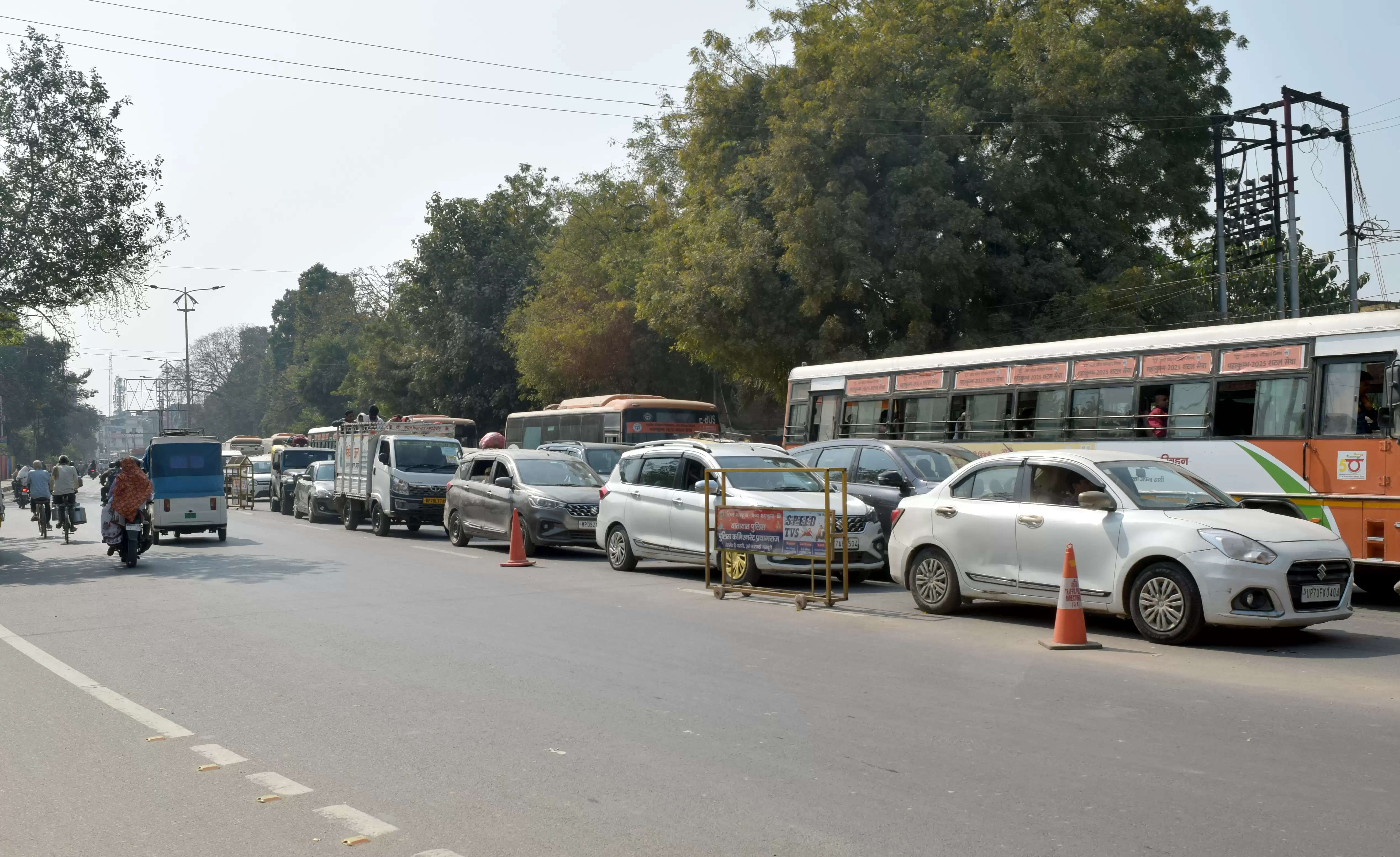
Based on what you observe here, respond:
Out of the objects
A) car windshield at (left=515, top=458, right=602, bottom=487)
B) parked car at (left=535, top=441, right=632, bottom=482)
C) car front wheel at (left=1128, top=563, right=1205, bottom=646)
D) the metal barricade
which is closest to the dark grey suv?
the metal barricade

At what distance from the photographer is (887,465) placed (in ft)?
54.3

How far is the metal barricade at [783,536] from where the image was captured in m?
12.8

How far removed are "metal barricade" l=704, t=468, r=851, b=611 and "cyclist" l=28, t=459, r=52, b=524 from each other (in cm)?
2058

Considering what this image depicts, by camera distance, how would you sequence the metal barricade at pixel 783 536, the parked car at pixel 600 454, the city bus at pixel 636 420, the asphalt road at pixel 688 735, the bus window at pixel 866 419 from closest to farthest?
the asphalt road at pixel 688 735
the metal barricade at pixel 783 536
the bus window at pixel 866 419
the parked car at pixel 600 454
the city bus at pixel 636 420

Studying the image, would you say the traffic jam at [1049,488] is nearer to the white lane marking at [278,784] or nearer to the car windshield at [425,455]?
the car windshield at [425,455]

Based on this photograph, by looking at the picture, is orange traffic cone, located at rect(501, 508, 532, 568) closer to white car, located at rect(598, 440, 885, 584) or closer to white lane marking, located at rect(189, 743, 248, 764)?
white car, located at rect(598, 440, 885, 584)

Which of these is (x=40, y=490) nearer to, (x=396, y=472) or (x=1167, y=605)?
(x=396, y=472)

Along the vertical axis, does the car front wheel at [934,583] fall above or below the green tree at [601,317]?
below

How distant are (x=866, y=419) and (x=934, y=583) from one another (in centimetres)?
969

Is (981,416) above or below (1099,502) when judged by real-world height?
above

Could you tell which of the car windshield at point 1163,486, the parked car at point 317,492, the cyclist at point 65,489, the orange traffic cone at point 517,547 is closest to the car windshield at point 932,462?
the car windshield at point 1163,486

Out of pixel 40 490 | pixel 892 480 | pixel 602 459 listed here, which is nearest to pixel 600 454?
pixel 602 459

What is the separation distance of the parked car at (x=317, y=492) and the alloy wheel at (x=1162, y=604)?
76.0 feet

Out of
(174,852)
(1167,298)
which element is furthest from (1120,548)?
(1167,298)
